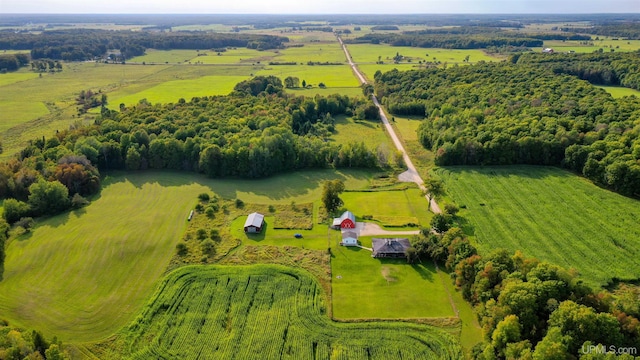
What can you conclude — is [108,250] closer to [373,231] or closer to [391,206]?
[373,231]

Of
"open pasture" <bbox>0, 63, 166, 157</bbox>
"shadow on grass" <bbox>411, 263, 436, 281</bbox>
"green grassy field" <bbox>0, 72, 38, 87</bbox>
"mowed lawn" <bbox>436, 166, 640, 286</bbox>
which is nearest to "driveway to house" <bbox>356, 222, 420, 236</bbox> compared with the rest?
"shadow on grass" <bbox>411, 263, 436, 281</bbox>

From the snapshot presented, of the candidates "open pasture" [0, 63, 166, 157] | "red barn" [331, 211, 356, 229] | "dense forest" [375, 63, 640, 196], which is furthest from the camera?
"open pasture" [0, 63, 166, 157]

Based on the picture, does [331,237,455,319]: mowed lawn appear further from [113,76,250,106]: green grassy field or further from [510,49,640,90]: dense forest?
[510,49,640,90]: dense forest

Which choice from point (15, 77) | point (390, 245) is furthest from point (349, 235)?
point (15, 77)

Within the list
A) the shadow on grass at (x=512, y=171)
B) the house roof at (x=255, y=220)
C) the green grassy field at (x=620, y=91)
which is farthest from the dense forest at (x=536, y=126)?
the house roof at (x=255, y=220)

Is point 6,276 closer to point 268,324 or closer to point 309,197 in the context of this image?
point 268,324

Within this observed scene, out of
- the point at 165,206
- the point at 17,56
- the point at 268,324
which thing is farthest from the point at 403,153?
the point at 17,56
